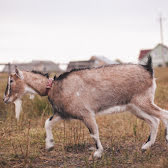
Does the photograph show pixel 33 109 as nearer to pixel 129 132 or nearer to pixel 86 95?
pixel 129 132

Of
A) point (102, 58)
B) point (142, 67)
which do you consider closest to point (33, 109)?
point (142, 67)

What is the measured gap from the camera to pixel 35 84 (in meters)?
4.22

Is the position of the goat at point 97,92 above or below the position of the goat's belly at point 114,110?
above

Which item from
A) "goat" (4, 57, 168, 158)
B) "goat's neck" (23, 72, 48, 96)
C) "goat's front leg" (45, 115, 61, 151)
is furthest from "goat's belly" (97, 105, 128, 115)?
"goat's neck" (23, 72, 48, 96)

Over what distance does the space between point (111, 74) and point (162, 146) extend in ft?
4.69

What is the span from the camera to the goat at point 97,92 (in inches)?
154

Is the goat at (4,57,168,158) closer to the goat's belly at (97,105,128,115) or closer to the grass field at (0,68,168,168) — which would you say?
the goat's belly at (97,105,128,115)

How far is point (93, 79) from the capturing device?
160 inches

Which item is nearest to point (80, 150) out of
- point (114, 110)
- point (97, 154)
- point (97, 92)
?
point (97, 154)

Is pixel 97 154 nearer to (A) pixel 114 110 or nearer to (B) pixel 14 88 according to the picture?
(A) pixel 114 110

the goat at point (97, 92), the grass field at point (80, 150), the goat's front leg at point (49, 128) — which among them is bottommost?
the grass field at point (80, 150)

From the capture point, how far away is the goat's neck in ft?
13.8

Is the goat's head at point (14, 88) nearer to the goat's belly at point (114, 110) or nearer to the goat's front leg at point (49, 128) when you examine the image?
the goat's front leg at point (49, 128)

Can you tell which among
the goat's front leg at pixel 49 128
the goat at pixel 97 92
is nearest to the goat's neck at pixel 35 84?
the goat at pixel 97 92
